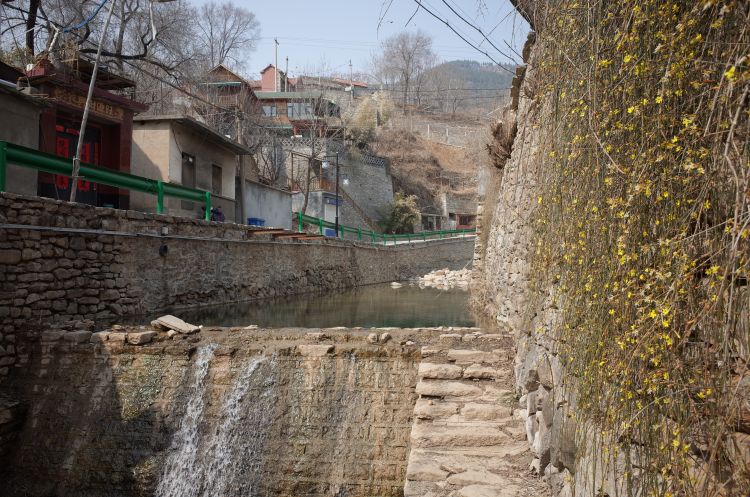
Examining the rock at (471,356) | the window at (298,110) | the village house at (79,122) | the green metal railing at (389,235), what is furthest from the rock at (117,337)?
the window at (298,110)

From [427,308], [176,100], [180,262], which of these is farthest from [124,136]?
[176,100]

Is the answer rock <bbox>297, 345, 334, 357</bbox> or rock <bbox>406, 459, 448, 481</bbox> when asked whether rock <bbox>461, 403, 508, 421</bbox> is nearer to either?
rock <bbox>406, 459, 448, 481</bbox>

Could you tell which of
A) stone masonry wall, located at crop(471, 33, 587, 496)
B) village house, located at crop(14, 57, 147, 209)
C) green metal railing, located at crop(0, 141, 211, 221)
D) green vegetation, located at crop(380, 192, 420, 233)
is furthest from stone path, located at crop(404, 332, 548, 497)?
green vegetation, located at crop(380, 192, 420, 233)

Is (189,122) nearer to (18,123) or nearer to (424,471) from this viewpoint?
(18,123)

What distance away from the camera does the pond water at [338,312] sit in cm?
1192

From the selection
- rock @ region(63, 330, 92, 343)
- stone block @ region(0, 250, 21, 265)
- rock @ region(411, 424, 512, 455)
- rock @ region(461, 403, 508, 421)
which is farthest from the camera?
stone block @ region(0, 250, 21, 265)

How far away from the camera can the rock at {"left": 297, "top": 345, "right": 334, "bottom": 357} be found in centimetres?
704

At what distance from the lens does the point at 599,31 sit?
2668 millimetres

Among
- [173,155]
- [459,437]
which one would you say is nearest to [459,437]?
[459,437]

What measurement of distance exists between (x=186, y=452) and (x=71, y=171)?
604cm

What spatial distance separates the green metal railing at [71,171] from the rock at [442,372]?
22.6 ft

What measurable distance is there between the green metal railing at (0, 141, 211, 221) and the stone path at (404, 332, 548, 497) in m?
7.11

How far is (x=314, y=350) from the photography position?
7102mm

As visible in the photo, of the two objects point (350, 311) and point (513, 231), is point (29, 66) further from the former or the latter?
point (513, 231)
